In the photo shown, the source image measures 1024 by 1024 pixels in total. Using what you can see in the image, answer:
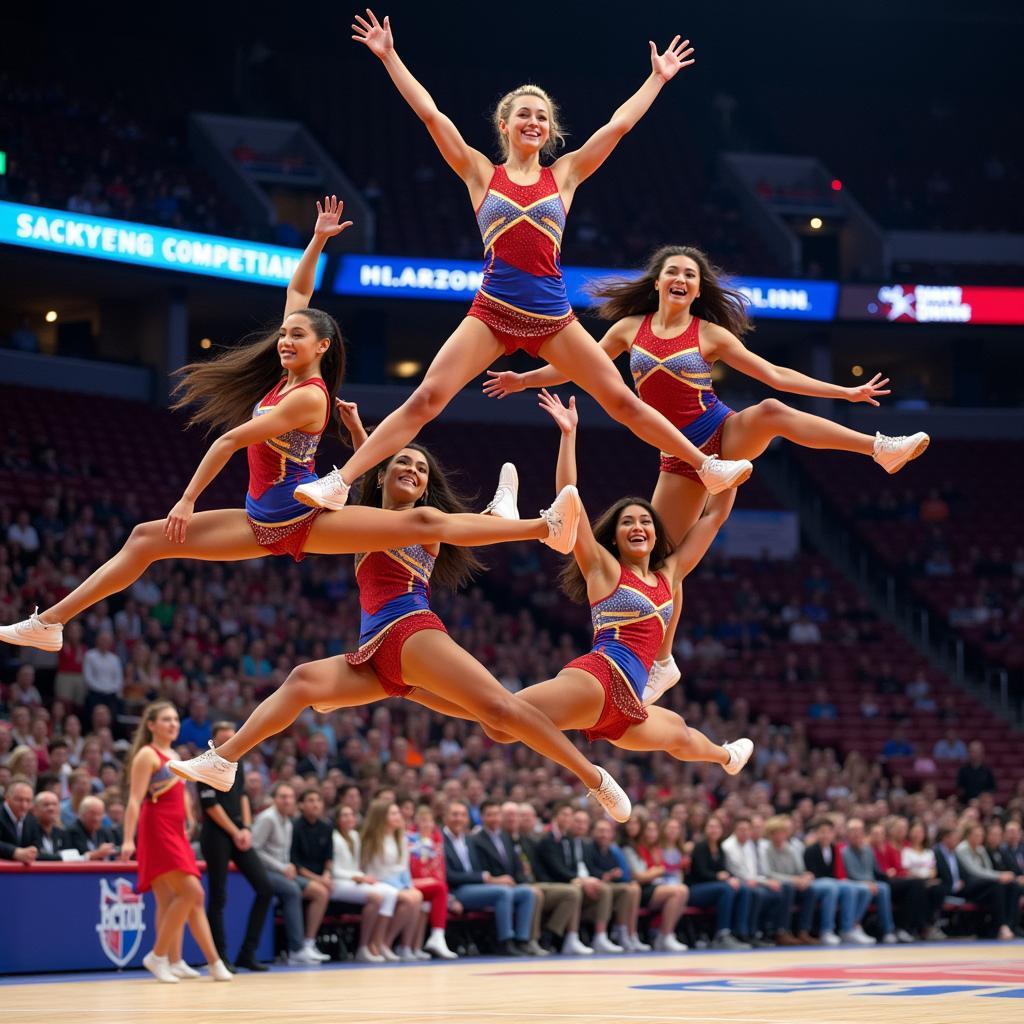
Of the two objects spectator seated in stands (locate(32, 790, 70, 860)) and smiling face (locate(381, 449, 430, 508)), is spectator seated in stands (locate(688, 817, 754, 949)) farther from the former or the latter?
smiling face (locate(381, 449, 430, 508))

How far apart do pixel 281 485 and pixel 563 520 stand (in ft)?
4.03

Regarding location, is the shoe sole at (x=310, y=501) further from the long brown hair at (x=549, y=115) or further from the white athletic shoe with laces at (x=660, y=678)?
the white athletic shoe with laces at (x=660, y=678)

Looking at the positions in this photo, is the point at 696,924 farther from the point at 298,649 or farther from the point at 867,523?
the point at 867,523

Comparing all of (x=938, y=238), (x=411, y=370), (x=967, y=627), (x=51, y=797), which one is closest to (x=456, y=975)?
(x=51, y=797)

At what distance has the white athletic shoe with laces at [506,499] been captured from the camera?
24.6 feet

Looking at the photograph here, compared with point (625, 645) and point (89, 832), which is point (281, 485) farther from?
point (89, 832)

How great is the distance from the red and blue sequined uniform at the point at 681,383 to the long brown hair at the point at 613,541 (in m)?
0.48

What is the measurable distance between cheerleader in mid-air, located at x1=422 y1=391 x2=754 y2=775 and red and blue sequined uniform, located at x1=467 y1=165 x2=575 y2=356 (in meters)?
0.66

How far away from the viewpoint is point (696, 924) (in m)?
15.8

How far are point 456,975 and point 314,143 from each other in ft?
67.0

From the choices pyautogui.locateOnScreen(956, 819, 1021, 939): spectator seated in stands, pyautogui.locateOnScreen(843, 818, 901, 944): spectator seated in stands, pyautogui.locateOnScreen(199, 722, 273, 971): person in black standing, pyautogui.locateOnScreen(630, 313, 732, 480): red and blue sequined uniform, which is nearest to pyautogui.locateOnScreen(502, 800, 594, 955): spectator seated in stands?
pyautogui.locateOnScreen(199, 722, 273, 971): person in black standing

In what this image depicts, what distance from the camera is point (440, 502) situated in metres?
7.78

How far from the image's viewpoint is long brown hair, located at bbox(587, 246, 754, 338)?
24.9 ft

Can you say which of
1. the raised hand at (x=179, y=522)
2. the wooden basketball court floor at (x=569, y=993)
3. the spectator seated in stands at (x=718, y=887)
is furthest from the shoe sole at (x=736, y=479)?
the spectator seated in stands at (x=718, y=887)
